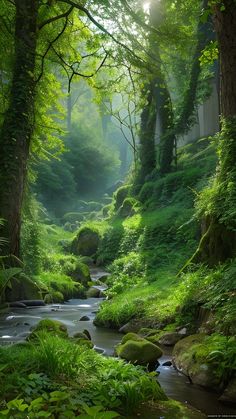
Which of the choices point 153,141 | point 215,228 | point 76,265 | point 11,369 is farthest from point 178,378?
point 153,141

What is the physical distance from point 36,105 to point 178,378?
1025 cm

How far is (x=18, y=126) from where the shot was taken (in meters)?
12.6

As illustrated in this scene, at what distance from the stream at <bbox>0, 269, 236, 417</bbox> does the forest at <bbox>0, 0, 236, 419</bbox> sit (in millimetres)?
33

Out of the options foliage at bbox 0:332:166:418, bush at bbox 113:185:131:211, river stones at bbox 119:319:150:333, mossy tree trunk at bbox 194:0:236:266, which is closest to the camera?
foliage at bbox 0:332:166:418

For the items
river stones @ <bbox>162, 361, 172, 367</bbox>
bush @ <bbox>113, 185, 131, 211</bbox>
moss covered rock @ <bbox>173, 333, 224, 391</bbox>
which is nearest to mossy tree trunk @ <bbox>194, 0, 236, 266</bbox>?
moss covered rock @ <bbox>173, 333, 224, 391</bbox>

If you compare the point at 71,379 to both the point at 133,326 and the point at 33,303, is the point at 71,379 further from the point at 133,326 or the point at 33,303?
the point at 33,303

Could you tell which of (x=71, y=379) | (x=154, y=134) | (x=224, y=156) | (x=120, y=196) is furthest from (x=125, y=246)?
(x=71, y=379)

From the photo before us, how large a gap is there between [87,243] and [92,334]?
15.9m

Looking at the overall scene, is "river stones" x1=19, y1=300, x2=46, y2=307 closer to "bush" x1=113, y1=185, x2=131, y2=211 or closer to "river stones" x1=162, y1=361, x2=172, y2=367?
"river stones" x1=162, y1=361, x2=172, y2=367

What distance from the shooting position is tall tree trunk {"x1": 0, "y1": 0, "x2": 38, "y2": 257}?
1219cm

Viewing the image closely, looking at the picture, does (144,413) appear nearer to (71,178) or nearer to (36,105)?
(36,105)

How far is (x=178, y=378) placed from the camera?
6.18 meters

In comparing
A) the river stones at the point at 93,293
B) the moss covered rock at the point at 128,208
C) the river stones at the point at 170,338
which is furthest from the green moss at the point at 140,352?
the moss covered rock at the point at 128,208

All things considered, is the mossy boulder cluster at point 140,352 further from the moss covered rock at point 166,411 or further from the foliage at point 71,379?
the moss covered rock at point 166,411
